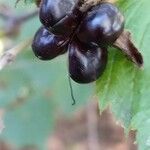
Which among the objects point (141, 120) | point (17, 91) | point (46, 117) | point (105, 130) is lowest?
point (105, 130)

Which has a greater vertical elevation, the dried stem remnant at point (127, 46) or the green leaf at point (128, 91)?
the dried stem remnant at point (127, 46)

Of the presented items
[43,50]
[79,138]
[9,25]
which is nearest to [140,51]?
[43,50]

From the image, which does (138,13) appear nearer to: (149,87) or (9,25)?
(149,87)

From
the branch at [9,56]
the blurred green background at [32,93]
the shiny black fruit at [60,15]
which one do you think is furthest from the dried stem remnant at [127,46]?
the blurred green background at [32,93]

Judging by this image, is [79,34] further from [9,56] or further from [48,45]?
[9,56]

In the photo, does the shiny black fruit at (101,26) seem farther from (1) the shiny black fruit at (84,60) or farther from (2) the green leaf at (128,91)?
(2) the green leaf at (128,91)

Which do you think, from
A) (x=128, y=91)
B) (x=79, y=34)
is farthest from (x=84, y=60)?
(x=128, y=91)
